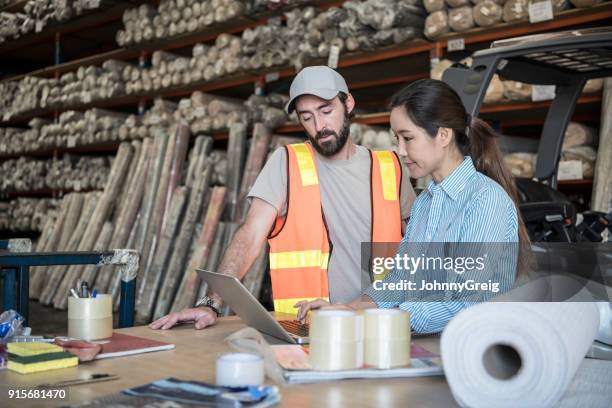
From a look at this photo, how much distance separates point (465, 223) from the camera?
1.95m

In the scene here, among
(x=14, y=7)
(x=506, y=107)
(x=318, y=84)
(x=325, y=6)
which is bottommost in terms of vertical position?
(x=318, y=84)

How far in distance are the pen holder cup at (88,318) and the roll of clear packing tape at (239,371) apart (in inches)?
Result: 24.4

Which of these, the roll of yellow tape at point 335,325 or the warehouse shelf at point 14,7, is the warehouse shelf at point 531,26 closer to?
the roll of yellow tape at point 335,325

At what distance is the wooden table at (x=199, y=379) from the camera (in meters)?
1.26

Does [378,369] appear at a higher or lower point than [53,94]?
lower

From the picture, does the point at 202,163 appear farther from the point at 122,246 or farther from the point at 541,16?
the point at 541,16

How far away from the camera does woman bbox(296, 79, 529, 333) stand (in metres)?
1.90

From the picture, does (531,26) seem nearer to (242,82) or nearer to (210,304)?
(242,82)

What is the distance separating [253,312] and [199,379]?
390mm

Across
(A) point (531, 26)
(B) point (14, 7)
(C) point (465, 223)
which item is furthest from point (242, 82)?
(C) point (465, 223)

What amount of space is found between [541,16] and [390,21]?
1131 millimetres

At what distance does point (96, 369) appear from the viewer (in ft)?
4.92

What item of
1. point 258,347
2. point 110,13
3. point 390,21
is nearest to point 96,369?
point 258,347

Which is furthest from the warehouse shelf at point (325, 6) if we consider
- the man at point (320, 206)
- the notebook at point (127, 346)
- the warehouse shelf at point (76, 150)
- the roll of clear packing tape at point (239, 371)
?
the roll of clear packing tape at point (239, 371)
